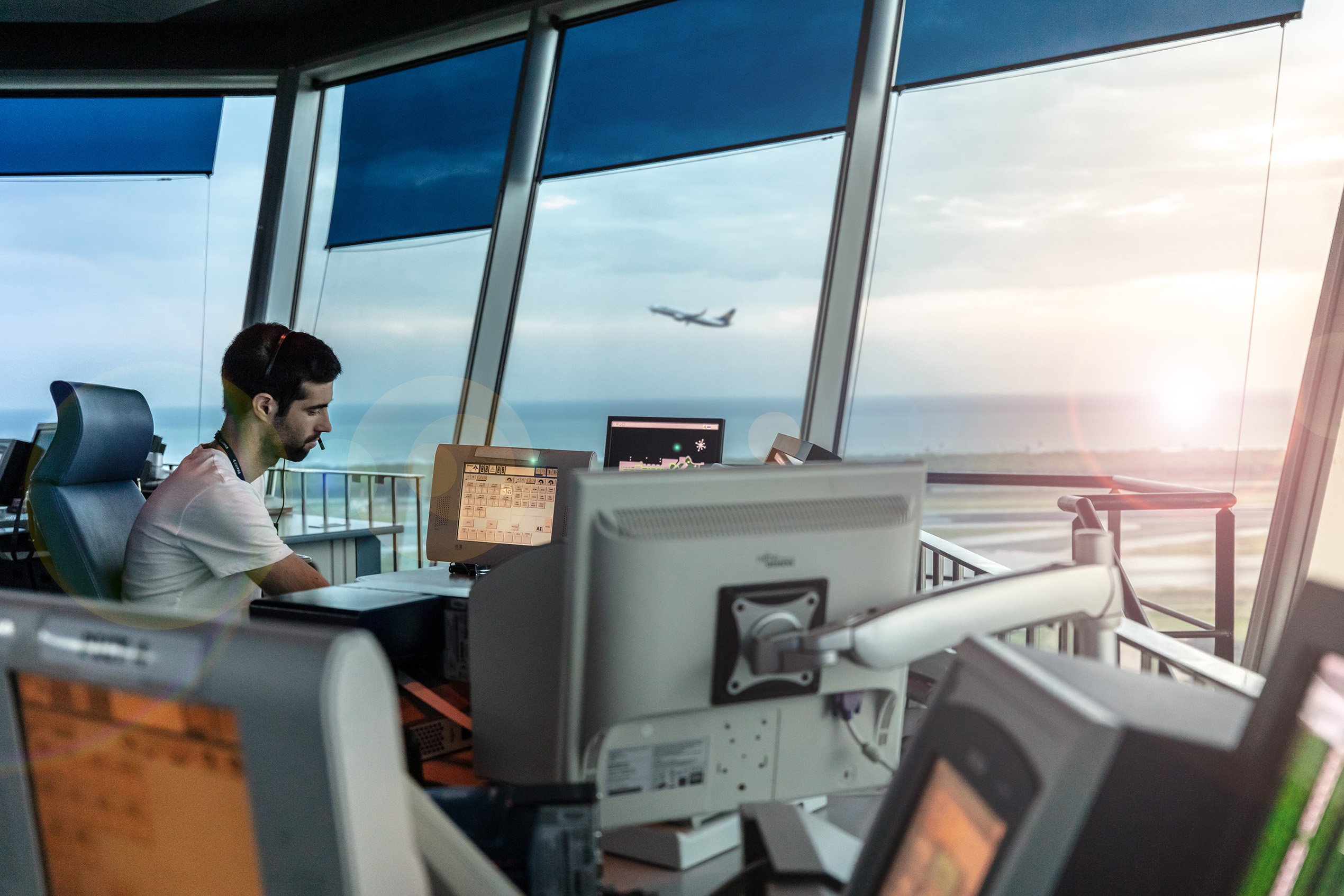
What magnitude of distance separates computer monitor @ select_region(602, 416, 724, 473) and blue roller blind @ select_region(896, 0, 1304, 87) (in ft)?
6.20

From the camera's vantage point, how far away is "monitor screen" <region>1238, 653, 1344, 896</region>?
0.50 m

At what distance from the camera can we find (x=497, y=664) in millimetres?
1183

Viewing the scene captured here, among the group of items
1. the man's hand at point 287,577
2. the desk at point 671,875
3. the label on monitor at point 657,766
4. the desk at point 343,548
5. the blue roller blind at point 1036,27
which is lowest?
the desk at point 343,548

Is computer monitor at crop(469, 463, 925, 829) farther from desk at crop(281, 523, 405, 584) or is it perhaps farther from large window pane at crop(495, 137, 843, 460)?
desk at crop(281, 523, 405, 584)

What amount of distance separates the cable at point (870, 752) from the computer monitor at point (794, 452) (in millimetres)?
1148

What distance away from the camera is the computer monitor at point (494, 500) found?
2.70m

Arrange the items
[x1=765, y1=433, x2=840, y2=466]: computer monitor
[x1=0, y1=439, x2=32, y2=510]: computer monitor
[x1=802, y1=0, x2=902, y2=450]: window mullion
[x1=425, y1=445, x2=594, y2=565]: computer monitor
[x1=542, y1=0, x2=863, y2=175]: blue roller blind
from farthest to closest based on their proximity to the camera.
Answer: [x1=0, y1=439, x2=32, y2=510]: computer monitor, [x1=542, y1=0, x2=863, y2=175]: blue roller blind, [x1=802, y1=0, x2=902, y2=450]: window mullion, [x1=425, y1=445, x2=594, y2=565]: computer monitor, [x1=765, y1=433, x2=840, y2=466]: computer monitor

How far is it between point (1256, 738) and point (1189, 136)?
3.54 m

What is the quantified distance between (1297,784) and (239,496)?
205 centimetres

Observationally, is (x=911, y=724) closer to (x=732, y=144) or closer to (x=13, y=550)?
(x=732, y=144)

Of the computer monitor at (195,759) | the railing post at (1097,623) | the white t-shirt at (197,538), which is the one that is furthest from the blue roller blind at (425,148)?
the computer monitor at (195,759)

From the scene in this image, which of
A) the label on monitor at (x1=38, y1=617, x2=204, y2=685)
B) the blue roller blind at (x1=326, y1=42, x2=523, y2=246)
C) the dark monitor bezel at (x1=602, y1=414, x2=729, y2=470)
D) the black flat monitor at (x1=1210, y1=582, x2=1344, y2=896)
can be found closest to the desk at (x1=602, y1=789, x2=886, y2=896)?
the black flat monitor at (x1=1210, y1=582, x2=1344, y2=896)

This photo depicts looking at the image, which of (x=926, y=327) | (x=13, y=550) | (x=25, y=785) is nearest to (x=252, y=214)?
(x=13, y=550)

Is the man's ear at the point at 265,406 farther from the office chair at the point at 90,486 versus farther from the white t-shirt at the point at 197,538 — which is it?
the office chair at the point at 90,486
